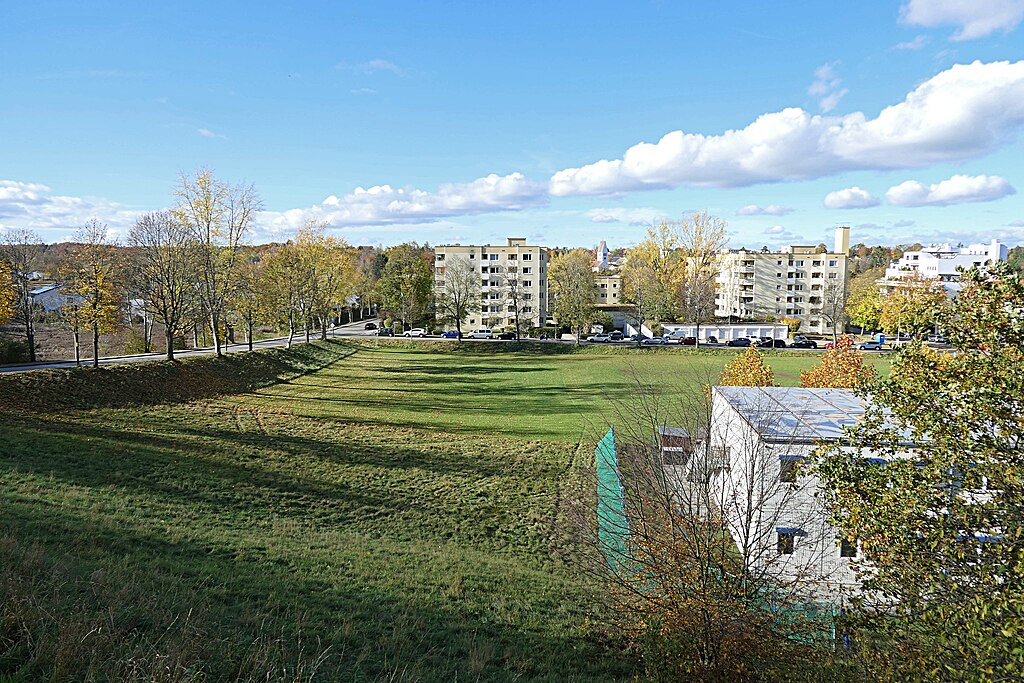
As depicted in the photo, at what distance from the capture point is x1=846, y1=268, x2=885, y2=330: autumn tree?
67625mm

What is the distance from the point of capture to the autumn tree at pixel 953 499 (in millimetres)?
5816

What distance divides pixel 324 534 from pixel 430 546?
285cm

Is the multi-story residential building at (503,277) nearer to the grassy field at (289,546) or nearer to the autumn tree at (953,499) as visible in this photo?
the grassy field at (289,546)

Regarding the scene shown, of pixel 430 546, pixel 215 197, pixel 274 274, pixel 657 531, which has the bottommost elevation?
pixel 430 546

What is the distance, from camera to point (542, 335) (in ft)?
255

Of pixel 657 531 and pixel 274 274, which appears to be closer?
pixel 657 531

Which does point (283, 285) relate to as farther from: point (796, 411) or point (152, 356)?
point (796, 411)

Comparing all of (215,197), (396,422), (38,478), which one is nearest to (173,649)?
(38,478)

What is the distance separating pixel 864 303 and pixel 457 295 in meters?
49.0

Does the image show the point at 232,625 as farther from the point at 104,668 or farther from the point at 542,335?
the point at 542,335

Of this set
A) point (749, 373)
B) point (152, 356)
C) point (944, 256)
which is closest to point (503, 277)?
point (152, 356)

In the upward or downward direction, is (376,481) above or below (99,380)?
below

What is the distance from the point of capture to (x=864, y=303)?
228 feet

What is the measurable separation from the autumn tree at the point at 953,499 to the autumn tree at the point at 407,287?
68895 mm
